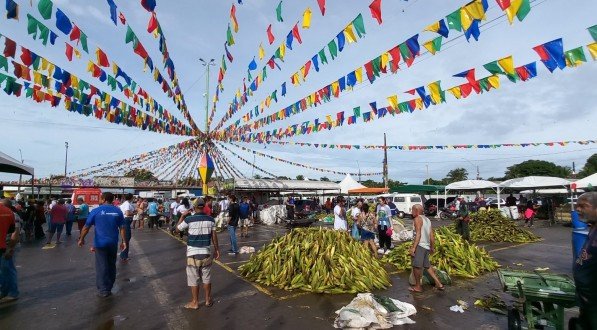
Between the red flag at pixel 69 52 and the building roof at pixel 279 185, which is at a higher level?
the red flag at pixel 69 52

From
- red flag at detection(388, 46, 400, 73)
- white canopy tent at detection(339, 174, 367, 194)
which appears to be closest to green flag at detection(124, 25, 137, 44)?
red flag at detection(388, 46, 400, 73)

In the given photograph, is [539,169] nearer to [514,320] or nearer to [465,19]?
[465,19]

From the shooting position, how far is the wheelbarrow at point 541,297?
401 cm

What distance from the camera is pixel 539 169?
66312 millimetres

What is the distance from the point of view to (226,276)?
26.8 ft

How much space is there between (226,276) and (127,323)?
3.09 metres

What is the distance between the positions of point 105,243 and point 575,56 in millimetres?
9982

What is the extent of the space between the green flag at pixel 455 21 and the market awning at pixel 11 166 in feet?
48.1

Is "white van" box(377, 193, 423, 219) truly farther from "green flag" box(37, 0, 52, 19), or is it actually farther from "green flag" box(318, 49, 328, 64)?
"green flag" box(37, 0, 52, 19)

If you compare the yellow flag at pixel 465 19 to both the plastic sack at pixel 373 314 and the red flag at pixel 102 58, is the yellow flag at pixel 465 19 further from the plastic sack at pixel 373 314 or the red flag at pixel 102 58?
the red flag at pixel 102 58

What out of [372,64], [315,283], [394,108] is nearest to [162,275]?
[315,283]

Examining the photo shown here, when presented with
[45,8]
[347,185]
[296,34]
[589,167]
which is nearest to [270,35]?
[296,34]

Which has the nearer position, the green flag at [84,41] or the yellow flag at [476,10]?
the yellow flag at [476,10]

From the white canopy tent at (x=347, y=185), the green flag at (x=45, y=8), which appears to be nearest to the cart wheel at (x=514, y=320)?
the green flag at (x=45, y=8)
